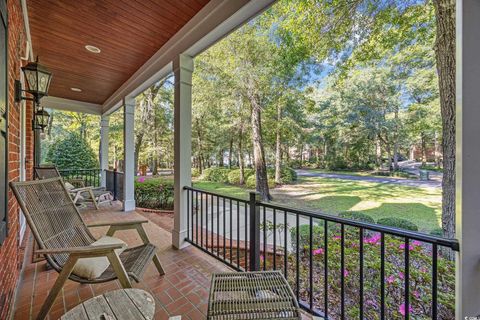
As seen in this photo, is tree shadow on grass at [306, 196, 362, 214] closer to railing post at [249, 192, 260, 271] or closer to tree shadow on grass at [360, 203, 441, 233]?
tree shadow on grass at [360, 203, 441, 233]

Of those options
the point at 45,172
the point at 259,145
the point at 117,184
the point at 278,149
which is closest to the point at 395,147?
the point at 278,149

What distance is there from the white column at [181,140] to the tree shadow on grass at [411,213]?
5.29 metres

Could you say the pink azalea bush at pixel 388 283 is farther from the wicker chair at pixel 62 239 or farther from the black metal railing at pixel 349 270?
the wicker chair at pixel 62 239

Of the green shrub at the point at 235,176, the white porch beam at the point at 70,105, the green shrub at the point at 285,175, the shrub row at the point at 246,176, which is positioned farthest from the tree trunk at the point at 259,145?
the white porch beam at the point at 70,105

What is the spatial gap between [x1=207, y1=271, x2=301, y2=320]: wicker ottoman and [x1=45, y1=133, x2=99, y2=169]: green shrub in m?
13.9

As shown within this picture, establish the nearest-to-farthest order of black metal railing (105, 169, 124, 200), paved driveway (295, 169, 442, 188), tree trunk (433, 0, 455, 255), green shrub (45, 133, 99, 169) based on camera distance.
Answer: tree trunk (433, 0, 455, 255)
black metal railing (105, 169, 124, 200)
paved driveway (295, 169, 442, 188)
green shrub (45, 133, 99, 169)

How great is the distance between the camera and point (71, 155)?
40.5 ft

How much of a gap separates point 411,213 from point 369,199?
1.97 m

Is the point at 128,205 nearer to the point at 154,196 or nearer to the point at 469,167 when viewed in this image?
the point at 154,196

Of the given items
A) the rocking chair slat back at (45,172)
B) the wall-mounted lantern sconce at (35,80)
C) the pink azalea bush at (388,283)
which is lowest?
the pink azalea bush at (388,283)

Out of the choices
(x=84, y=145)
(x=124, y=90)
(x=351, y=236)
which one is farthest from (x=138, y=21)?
(x=84, y=145)

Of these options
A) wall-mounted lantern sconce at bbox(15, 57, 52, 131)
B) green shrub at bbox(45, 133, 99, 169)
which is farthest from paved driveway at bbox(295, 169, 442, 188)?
green shrub at bbox(45, 133, 99, 169)

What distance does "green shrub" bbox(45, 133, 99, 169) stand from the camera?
1231 cm

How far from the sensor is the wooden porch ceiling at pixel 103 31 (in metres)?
2.37
